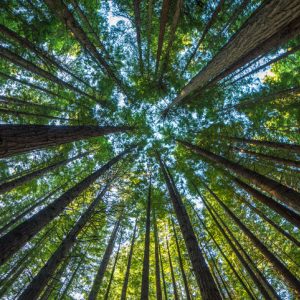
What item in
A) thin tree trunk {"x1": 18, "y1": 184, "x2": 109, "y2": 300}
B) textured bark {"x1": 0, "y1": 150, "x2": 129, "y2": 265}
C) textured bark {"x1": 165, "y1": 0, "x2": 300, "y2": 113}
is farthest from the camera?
thin tree trunk {"x1": 18, "y1": 184, "x2": 109, "y2": 300}

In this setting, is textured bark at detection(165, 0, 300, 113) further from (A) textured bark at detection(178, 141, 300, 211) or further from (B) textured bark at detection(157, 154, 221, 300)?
(B) textured bark at detection(157, 154, 221, 300)

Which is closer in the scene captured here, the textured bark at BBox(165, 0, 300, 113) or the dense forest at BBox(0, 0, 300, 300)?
the textured bark at BBox(165, 0, 300, 113)

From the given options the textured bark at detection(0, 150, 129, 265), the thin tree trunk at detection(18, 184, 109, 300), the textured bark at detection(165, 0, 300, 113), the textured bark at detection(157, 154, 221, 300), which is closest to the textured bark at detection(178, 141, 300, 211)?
the textured bark at detection(157, 154, 221, 300)

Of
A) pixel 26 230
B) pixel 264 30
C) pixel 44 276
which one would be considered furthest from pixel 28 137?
pixel 264 30

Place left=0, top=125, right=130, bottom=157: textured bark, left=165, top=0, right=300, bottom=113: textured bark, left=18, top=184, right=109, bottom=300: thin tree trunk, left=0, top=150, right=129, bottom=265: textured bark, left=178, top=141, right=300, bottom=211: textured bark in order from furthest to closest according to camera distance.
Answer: left=178, top=141, right=300, bottom=211: textured bark < left=18, top=184, right=109, bottom=300: thin tree trunk < left=0, top=150, right=129, bottom=265: textured bark < left=165, top=0, right=300, bottom=113: textured bark < left=0, top=125, right=130, bottom=157: textured bark

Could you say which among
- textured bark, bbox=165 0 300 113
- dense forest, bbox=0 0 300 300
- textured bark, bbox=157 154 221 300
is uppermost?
dense forest, bbox=0 0 300 300

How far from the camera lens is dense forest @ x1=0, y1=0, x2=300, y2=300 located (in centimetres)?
795

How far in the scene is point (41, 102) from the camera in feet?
42.8

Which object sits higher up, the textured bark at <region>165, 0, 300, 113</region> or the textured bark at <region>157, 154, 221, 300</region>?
the textured bark at <region>165, 0, 300, 113</region>

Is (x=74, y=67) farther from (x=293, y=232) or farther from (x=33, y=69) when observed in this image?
A: (x=293, y=232)

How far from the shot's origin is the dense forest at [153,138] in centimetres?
795

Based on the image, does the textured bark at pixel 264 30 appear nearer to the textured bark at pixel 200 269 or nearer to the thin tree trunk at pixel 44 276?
the textured bark at pixel 200 269

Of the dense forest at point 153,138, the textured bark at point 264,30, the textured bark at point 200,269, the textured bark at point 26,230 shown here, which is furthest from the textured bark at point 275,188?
the textured bark at point 26,230

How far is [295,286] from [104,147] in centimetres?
1088
